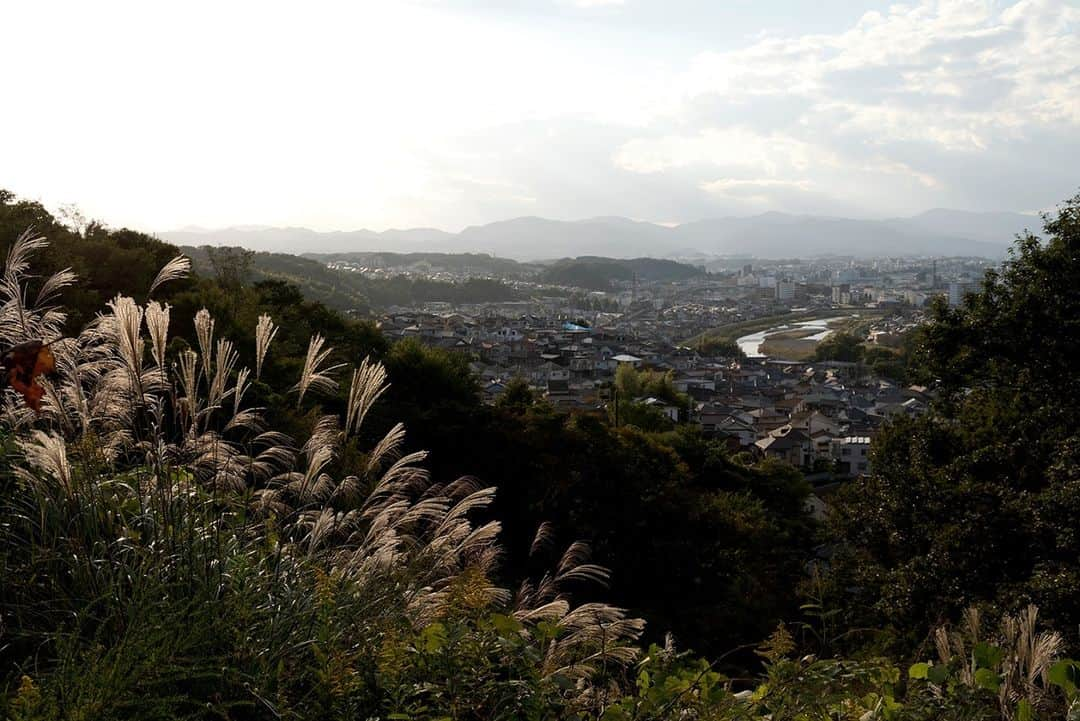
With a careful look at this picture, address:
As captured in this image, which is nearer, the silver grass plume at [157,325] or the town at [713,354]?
the silver grass plume at [157,325]

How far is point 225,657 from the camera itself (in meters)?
1.61

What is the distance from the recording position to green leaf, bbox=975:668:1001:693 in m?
1.66

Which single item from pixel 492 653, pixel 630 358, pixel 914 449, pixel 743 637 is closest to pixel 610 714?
pixel 492 653

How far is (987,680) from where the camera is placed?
165cm

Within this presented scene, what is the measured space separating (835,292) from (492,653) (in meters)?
108

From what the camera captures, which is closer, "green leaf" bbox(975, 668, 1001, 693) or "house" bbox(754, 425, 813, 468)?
"green leaf" bbox(975, 668, 1001, 693)

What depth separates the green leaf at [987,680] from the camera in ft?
5.43

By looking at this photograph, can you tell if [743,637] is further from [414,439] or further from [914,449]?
[414,439]

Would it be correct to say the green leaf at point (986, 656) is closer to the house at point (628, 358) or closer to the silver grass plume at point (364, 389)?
the silver grass plume at point (364, 389)

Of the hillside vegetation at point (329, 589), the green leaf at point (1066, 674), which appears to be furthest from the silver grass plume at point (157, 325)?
the green leaf at point (1066, 674)

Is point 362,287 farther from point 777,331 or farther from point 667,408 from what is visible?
point 667,408

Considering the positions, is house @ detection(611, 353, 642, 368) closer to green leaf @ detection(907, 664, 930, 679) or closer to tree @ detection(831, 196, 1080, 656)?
tree @ detection(831, 196, 1080, 656)

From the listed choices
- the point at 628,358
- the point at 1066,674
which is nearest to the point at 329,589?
the point at 1066,674

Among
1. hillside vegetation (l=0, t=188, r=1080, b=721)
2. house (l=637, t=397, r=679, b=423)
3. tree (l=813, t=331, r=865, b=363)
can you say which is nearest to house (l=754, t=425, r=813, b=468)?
house (l=637, t=397, r=679, b=423)
